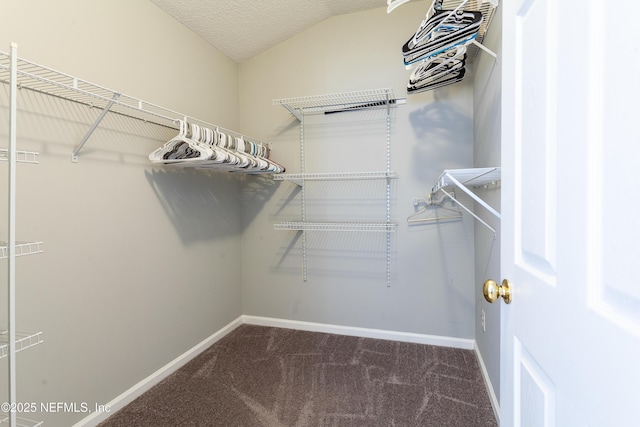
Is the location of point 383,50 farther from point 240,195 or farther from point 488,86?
point 240,195

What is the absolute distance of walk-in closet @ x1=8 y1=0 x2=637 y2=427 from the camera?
4.45 ft

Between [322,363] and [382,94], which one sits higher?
[382,94]

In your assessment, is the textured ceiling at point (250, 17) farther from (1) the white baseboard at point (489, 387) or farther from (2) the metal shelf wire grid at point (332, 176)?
(1) the white baseboard at point (489, 387)

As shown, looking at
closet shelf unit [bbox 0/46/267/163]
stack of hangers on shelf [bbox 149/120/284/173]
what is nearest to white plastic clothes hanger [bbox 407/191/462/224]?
stack of hangers on shelf [bbox 149/120/284/173]

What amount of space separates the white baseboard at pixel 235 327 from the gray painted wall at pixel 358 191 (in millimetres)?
55

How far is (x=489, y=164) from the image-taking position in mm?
1718

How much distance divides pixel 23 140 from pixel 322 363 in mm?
2062

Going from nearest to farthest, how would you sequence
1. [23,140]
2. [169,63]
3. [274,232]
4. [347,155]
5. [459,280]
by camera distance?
[23,140], [169,63], [459,280], [347,155], [274,232]

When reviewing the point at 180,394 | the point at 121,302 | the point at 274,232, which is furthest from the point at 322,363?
the point at 121,302

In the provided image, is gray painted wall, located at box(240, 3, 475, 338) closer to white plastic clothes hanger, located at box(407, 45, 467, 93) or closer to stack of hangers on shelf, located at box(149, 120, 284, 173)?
white plastic clothes hanger, located at box(407, 45, 467, 93)

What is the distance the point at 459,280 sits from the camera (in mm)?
2307

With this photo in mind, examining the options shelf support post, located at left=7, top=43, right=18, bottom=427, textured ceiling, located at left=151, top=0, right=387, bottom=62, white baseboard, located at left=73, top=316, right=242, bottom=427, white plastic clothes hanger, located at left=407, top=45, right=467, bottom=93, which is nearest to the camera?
shelf support post, located at left=7, top=43, right=18, bottom=427

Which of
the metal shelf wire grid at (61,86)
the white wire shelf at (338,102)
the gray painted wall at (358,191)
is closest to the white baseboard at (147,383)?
the gray painted wall at (358,191)

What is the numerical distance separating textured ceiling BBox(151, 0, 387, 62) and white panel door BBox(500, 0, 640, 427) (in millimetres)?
A: 1922
